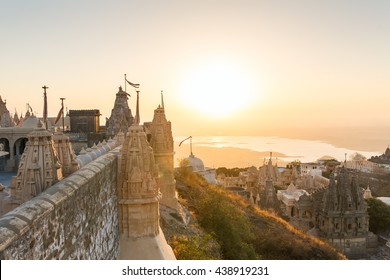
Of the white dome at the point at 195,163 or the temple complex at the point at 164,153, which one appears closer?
the temple complex at the point at 164,153

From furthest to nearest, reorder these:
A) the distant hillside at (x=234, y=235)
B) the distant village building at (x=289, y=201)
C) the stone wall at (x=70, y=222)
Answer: the distant village building at (x=289, y=201)
the distant hillside at (x=234, y=235)
the stone wall at (x=70, y=222)

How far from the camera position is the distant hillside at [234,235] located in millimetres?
15578

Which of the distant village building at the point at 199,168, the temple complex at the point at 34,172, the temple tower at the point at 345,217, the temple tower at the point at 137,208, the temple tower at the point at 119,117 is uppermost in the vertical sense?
the temple tower at the point at 119,117

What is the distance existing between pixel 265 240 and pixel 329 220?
11876 mm

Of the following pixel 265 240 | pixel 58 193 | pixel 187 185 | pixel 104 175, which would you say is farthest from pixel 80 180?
Answer: pixel 187 185

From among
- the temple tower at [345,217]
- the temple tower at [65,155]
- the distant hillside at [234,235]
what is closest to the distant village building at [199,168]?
the distant hillside at [234,235]

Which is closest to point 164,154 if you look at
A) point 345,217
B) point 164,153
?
point 164,153

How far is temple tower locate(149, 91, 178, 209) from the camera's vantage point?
52.8 ft

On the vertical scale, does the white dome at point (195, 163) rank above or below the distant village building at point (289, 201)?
above

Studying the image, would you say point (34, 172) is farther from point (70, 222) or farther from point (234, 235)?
point (234, 235)

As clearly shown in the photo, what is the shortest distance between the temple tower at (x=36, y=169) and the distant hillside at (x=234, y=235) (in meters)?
7.54

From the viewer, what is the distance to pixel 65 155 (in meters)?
6.74

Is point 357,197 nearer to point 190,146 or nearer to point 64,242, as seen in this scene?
point 190,146

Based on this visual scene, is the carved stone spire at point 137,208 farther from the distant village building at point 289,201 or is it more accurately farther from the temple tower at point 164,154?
the distant village building at point 289,201
